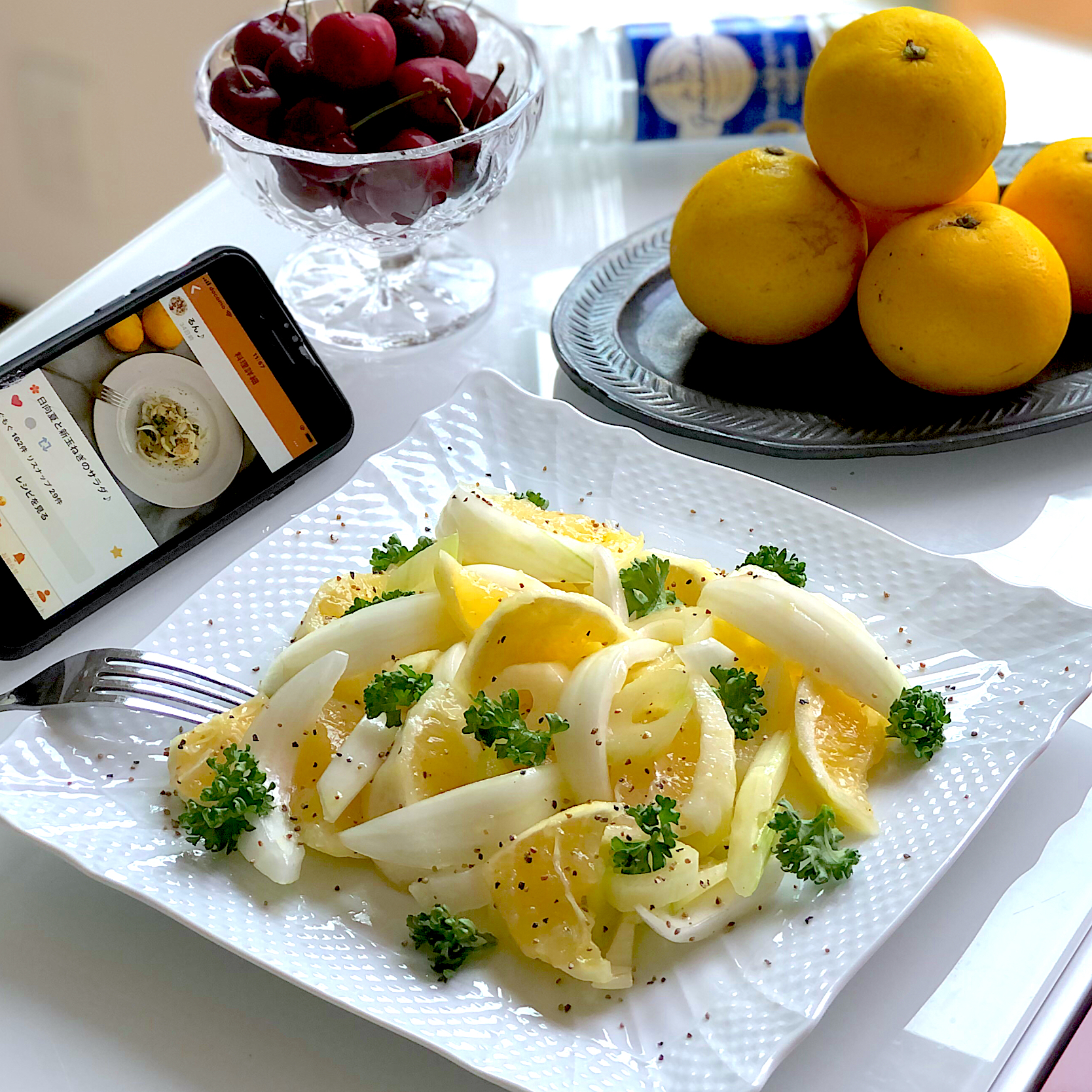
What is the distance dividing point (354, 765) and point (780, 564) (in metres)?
0.30

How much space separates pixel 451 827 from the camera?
2.16 feet

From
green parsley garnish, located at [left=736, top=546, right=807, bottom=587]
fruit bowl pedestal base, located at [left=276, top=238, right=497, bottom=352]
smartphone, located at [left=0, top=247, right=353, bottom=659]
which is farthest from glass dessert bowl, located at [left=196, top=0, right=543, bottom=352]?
green parsley garnish, located at [left=736, top=546, right=807, bottom=587]

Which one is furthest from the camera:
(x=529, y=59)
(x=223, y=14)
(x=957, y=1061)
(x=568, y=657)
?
(x=223, y=14)

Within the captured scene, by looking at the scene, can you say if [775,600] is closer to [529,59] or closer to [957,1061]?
[957,1061]

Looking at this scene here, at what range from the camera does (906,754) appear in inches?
28.5

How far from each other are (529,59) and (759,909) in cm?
82

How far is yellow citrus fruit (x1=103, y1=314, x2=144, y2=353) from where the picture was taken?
0.91 m

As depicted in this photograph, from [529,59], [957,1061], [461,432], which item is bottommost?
[957,1061]

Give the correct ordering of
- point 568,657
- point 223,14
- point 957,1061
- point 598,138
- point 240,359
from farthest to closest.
A: point 223,14 < point 598,138 < point 240,359 < point 568,657 < point 957,1061

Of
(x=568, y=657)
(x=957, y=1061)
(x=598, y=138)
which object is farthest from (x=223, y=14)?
(x=957, y=1061)

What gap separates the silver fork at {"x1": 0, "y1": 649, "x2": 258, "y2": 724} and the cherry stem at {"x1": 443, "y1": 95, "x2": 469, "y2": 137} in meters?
0.50

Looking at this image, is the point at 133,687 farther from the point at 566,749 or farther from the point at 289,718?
the point at 566,749

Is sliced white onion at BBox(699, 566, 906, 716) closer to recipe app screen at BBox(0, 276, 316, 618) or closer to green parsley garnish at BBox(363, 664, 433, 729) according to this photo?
green parsley garnish at BBox(363, 664, 433, 729)

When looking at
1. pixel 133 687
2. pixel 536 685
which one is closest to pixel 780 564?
pixel 536 685
